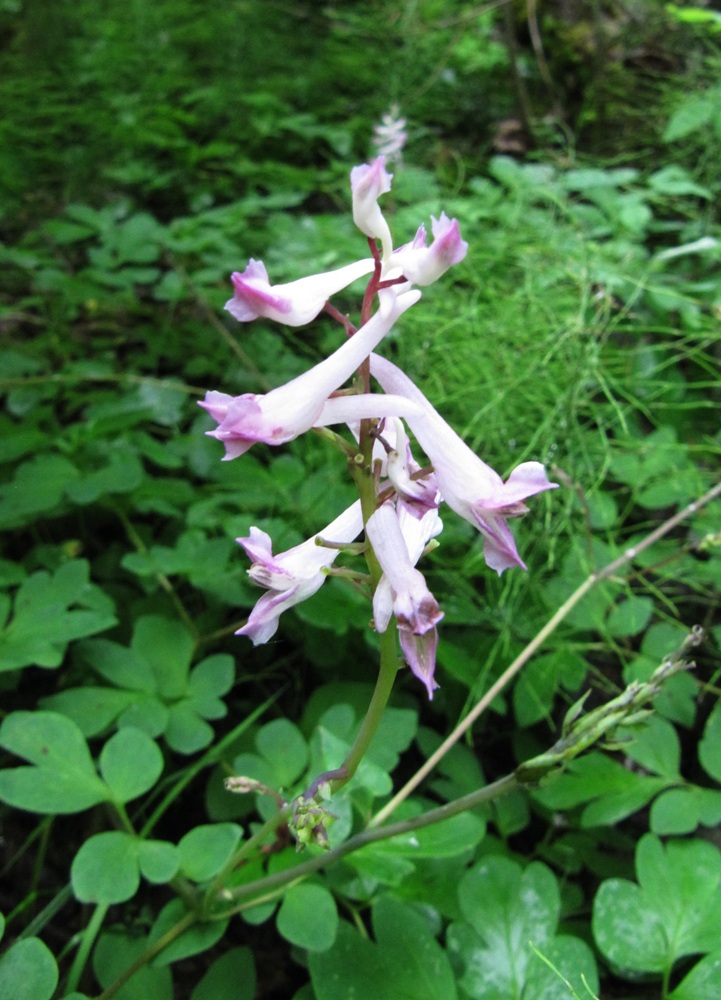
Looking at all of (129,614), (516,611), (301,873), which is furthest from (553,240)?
(301,873)

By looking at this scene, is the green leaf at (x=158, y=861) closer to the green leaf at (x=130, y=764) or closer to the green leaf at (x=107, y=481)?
the green leaf at (x=130, y=764)

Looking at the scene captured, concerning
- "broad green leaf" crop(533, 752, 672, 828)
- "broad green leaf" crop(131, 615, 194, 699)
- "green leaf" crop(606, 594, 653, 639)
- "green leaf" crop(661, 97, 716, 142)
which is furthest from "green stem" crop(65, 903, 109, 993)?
"green leaf" crop(661, 97, 716, 142)

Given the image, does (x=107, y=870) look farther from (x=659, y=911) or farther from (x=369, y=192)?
(x=369, y=192)

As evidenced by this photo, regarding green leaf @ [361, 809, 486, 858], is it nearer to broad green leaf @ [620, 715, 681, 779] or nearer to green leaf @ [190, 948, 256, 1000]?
green leaf @ [190, 948, 256, 1000]

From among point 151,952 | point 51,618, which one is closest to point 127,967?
point 151,952

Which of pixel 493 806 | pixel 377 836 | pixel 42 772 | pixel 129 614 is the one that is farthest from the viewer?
pixel 129 614

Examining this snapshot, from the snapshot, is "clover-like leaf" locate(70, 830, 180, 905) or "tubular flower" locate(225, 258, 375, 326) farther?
"clover-like leaf" locate(70, 830, 180, 905)

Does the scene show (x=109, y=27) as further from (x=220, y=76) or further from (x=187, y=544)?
(x=187, y=544)
